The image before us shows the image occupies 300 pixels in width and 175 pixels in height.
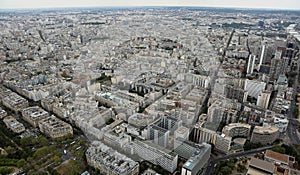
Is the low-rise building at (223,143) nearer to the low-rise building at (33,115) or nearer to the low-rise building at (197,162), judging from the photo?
the low-rise building at (197,162)

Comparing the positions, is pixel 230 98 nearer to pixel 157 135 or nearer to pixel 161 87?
pixel 161 87

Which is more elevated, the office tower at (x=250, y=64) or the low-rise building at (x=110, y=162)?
the office tower at (x=250, y=64)

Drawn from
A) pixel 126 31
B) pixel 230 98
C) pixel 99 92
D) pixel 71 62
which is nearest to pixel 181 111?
pixel 230 98

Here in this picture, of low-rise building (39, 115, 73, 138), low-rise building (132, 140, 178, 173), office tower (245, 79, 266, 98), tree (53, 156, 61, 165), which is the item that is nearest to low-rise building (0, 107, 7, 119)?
low-rise building (39, 115, 73, 138)

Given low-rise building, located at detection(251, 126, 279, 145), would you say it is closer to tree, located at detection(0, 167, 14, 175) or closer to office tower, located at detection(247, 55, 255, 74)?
office tower, located at detection(247, 55, 255, 74)

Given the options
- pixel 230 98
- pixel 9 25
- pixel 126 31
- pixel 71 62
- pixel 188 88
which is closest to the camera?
pixel 230 98

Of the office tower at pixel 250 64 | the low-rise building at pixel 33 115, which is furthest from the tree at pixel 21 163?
the office tower at pixel 250 64
